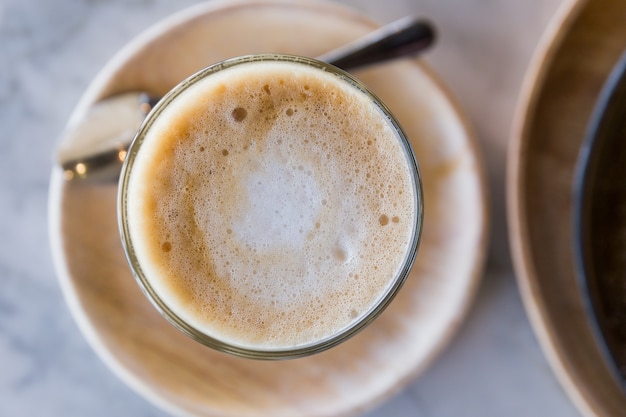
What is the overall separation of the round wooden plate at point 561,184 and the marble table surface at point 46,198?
0.06m

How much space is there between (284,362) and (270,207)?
0.90 feet

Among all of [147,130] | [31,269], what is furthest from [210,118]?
[31,269]

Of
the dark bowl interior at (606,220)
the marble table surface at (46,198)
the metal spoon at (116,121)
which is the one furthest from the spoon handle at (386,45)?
the dark bowl interior at (606,220)

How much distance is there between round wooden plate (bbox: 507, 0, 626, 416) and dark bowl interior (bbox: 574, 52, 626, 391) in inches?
1.2

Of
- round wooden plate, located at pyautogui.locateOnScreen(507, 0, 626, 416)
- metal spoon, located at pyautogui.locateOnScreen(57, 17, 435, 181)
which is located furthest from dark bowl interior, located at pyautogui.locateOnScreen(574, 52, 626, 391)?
metal spoon, located at pyautogui.locateOnScreen(57, 17, 435, 181)

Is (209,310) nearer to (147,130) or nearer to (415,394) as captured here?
(147,130)

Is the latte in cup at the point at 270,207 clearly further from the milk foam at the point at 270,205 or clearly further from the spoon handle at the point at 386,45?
the spoon handle at the point at 386,45

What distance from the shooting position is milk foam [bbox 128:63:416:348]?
0.61 meters

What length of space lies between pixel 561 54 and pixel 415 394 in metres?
0.48

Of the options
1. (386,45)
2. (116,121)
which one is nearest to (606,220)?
(386,45)

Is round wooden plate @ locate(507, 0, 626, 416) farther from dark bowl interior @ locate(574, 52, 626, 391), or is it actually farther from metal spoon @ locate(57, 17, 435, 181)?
Answer: metal spoon @ locate(57, 17, 435, 181)

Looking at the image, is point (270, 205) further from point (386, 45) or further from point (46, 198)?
point (46, 198)

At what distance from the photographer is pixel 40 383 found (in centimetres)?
92

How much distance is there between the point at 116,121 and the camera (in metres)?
0.80
